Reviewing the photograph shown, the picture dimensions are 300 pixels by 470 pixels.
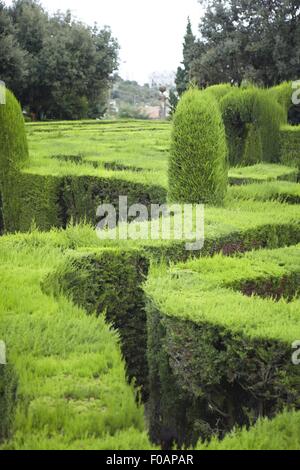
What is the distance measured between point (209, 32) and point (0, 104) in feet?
105

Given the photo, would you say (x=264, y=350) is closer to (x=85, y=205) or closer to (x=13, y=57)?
(x=85, y=205)

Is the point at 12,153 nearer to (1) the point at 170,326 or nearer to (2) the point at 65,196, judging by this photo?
(2) the point at 65,196

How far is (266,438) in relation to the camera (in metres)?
3.03

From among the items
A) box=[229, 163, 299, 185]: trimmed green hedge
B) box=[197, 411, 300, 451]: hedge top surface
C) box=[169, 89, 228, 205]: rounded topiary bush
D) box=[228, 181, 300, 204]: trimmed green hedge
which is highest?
box=[169, 89, 228, 205]: rounded topiary bush

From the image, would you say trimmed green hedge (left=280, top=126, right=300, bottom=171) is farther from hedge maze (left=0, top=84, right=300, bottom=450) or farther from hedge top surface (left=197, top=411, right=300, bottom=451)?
hedge top surface (left=197, top=411, right=300, bottom=451)

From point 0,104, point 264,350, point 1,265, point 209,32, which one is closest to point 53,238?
point 1,265

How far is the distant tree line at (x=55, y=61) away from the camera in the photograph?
40.9 meters

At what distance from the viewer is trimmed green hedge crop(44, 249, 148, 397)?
18.8 ft

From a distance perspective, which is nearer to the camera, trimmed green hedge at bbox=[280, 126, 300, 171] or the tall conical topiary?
the tall conical topiary

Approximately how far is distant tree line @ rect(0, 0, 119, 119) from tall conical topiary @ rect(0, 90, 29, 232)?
27.6 meters

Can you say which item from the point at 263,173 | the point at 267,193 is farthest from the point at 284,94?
the point at 267,193

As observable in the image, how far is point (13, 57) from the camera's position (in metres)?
36.6

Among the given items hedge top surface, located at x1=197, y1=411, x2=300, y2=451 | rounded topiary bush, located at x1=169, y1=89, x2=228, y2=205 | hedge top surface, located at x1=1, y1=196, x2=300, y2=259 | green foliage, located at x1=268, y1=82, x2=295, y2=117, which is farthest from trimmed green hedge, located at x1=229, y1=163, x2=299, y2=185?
hedge top surface, located at x1=197, y1=411, x2=300, y2=451
